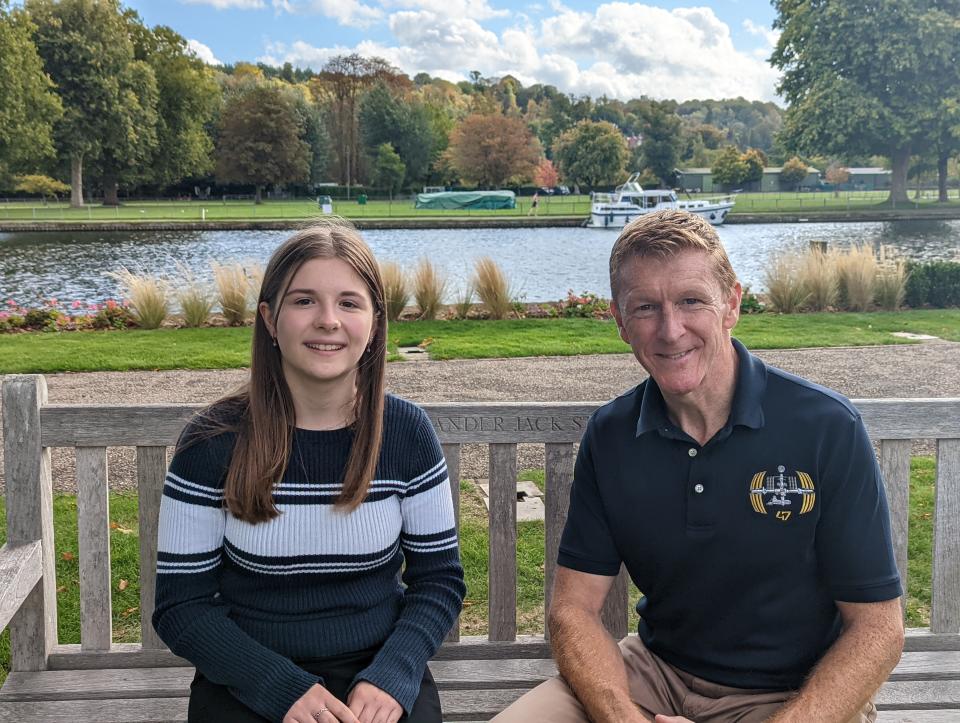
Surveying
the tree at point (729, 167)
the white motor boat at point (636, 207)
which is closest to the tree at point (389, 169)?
the tree at point (729, 167)

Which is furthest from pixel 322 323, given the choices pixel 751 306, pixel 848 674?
pixel 751 306

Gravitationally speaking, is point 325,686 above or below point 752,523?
below

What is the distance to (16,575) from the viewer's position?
2352mm

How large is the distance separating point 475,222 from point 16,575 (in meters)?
46.3

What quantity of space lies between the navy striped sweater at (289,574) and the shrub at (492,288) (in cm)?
1133

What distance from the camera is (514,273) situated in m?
23.7

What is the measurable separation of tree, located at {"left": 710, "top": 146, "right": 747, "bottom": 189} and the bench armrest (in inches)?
3254

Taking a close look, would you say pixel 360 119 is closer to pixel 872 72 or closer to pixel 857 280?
pixel 872 72

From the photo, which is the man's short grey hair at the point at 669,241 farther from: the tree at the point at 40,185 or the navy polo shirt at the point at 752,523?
the tree at the point at 40,185

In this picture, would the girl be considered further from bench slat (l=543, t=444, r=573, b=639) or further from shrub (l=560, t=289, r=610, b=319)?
shrub (l=560, t=289, r=610, b=319)

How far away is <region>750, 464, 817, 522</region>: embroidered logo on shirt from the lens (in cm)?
201

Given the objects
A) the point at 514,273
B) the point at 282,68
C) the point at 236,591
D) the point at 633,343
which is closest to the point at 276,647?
the point at 236,591

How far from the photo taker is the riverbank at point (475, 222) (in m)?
42.6

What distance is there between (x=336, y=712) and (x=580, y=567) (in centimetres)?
64
